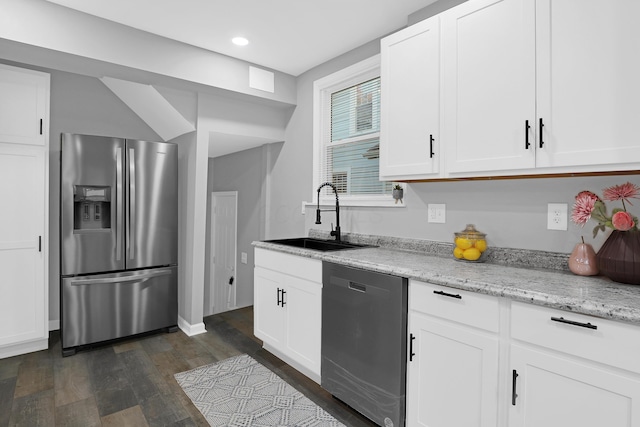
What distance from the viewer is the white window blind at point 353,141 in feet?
9.80

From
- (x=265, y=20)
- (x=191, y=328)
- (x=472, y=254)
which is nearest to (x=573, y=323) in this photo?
(x=472, y=254)

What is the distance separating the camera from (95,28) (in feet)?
8.25

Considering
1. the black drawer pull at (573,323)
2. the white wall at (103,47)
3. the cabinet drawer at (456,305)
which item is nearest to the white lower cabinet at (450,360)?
the cabinet drawer at (456,305)

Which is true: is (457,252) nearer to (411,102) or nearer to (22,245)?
(411,102)

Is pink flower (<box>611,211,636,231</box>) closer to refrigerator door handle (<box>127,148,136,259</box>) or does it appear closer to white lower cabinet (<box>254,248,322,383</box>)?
white lower cabinet (<box>254,248,322,383</box>)

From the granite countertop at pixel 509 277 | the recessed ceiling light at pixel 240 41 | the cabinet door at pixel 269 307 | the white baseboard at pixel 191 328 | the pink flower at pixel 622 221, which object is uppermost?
the recessed ceiling light at pixel 240 41

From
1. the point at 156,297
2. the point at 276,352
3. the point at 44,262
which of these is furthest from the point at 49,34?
the point at 276,352

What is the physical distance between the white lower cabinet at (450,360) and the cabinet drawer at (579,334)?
0.39 feet

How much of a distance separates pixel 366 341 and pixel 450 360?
495mm

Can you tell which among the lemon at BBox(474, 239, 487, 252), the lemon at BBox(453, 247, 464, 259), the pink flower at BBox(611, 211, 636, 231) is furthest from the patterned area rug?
the pink flower at BBox(611, 211, 636, 231)

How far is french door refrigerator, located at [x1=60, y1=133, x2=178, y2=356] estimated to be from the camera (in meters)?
2.96

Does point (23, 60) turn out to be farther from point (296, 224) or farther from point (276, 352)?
point (276, 352)

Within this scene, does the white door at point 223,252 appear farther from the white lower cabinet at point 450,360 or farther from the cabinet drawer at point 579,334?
the cabinet drawer at point 579,334

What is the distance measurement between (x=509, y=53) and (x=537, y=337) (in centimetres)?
134
